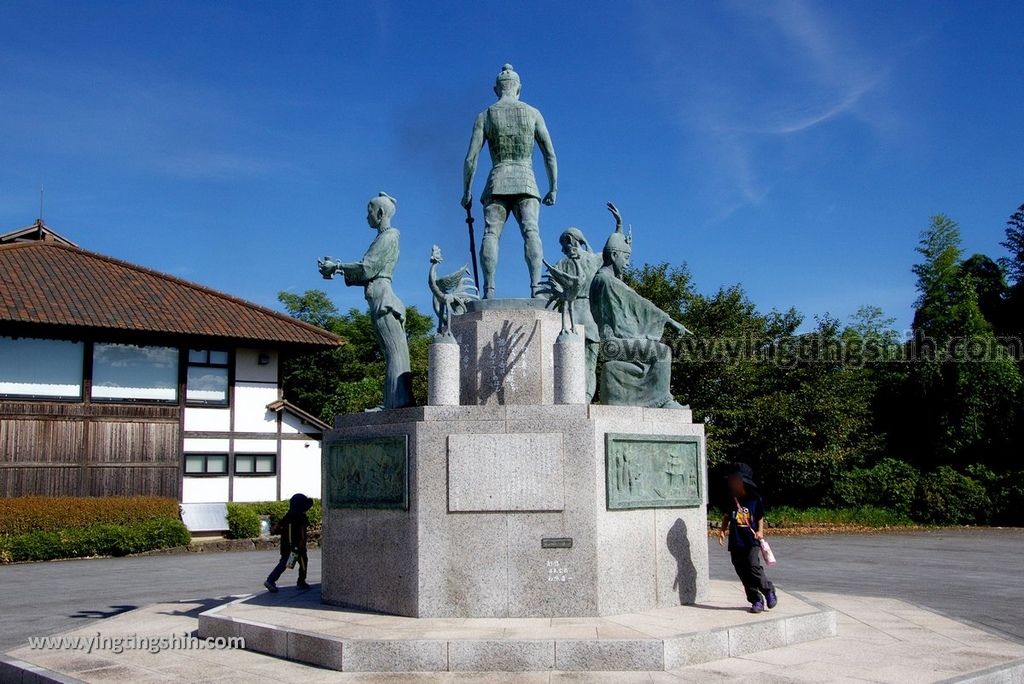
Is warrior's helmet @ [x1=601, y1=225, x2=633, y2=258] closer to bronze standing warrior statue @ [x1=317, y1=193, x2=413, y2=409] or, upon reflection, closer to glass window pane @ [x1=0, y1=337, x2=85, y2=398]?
bronze standing warrior statue @ [x1=317, y1=193, x2=413, y2=409]

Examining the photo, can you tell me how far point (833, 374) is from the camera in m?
29.8

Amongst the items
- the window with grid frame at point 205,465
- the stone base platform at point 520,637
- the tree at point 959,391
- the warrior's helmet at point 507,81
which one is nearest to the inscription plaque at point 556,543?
the stone base platform at point 520,637

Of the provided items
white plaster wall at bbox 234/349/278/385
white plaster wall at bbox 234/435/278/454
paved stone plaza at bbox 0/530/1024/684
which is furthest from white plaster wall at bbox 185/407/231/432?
paved stone plaza at bbox 0/530/1024/684

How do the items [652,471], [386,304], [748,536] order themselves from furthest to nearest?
[386,304], [652,471], [748,536]

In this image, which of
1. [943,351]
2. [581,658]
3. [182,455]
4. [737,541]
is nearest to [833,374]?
[943,351]

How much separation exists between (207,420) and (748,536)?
2162 centimetres

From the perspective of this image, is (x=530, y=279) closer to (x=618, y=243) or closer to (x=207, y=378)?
(x=618, y=243)

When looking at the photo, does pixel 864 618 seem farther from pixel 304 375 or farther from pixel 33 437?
pixel 304 375

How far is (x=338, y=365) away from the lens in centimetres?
4591

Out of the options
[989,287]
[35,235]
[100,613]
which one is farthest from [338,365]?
[100,613]

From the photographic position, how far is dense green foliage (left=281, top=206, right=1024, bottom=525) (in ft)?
93.1

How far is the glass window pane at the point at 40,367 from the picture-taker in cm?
2334

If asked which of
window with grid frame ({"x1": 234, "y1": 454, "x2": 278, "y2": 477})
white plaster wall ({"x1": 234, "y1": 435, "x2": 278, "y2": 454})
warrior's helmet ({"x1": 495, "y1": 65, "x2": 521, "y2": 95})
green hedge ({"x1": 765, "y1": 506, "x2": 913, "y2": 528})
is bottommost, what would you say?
green hedge ({"x1": 765, "y1": 506, "x2": 913, "y2": 528})

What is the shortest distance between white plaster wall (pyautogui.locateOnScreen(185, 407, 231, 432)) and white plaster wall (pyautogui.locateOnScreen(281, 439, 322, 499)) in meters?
1.99
